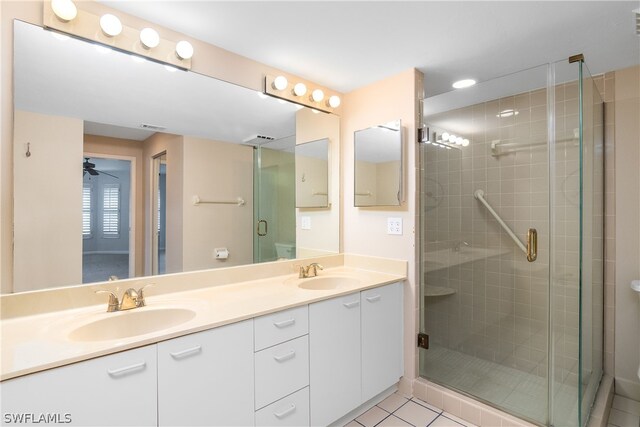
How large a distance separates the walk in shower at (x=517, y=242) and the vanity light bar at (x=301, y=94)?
72 cm

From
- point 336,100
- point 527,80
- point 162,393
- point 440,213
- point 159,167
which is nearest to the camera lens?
point 162,393

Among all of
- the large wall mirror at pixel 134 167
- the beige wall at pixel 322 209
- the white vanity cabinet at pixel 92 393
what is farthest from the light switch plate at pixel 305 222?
the white vanity cabinet at pixel 92 393

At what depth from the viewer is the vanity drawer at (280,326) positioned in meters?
1.38

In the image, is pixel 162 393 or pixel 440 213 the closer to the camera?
pixel 162 393

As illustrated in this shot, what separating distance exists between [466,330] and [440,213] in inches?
35.4

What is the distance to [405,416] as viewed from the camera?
73.9 inches

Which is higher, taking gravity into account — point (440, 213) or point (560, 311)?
point (440, 213)

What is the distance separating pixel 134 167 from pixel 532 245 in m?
2.35

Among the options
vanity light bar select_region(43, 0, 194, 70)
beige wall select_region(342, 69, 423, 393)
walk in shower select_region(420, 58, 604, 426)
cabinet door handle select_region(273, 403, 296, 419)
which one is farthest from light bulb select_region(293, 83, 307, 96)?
cabinet door handle select_region(273, 403, 296, 419)

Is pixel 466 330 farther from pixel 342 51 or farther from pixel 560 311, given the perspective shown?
pixel 342 51

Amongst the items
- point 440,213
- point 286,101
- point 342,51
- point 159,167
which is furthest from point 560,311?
point 159,167

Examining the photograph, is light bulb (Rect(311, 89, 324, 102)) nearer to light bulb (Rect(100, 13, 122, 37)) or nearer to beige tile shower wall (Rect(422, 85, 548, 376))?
beige tile shower wall (Rect(422, 85, 548, 376))

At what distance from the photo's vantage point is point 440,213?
2.20 metres

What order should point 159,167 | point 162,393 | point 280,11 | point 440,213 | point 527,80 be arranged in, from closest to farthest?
1. point 162,393
2. point 280,11
3. point 159,167
4. point 527,80
5. point 440,213
